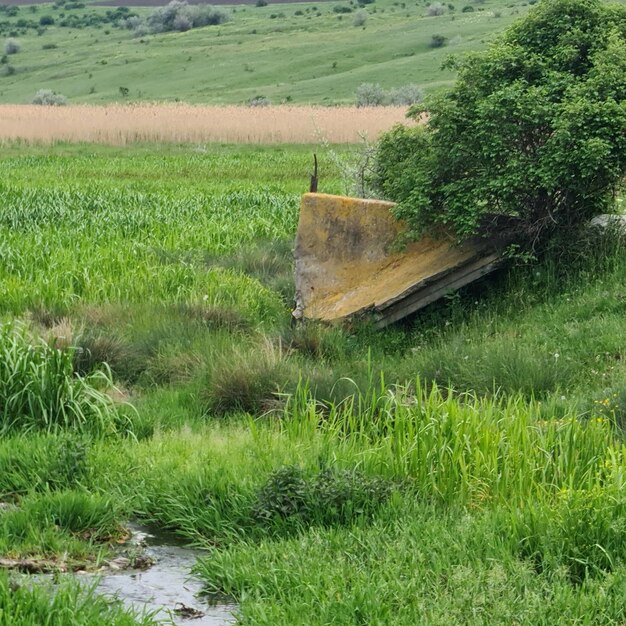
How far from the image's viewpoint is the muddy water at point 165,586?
4.31m

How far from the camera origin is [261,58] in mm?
92812

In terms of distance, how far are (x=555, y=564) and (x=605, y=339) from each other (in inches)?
161

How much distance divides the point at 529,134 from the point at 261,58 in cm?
8578

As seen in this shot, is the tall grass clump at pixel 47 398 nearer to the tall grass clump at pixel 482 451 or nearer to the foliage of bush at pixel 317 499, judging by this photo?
the tall grass clump at pixel 482 451

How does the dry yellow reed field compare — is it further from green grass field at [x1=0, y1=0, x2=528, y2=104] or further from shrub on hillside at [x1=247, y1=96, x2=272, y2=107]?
green grass field at [x1=0, y1=0, x2=528, y2=104]

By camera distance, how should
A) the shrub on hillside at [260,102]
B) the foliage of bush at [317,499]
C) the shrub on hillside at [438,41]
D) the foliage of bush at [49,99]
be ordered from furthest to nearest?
the shrub on hillside at [438,41], the foliage of bush at [49,99], the shrub on hillside at [260,102], the foliage of bush at [317,499]

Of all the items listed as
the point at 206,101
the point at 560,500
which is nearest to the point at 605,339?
the point at 560,500

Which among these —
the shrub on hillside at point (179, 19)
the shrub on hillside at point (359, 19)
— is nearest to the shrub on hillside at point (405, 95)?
the shrub on hillside at point (359, 19)

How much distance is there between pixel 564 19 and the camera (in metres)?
10.3

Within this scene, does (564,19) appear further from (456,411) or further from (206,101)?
(206,101)

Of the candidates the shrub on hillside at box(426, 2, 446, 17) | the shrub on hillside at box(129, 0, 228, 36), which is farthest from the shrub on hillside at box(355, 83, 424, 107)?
the shrub on hillside at box(129, 0, 228, 36)

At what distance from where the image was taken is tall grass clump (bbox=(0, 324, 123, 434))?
6.63 m

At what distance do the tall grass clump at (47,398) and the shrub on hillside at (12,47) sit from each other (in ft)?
367

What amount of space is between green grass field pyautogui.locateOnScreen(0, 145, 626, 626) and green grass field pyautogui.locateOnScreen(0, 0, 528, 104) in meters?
61.1
